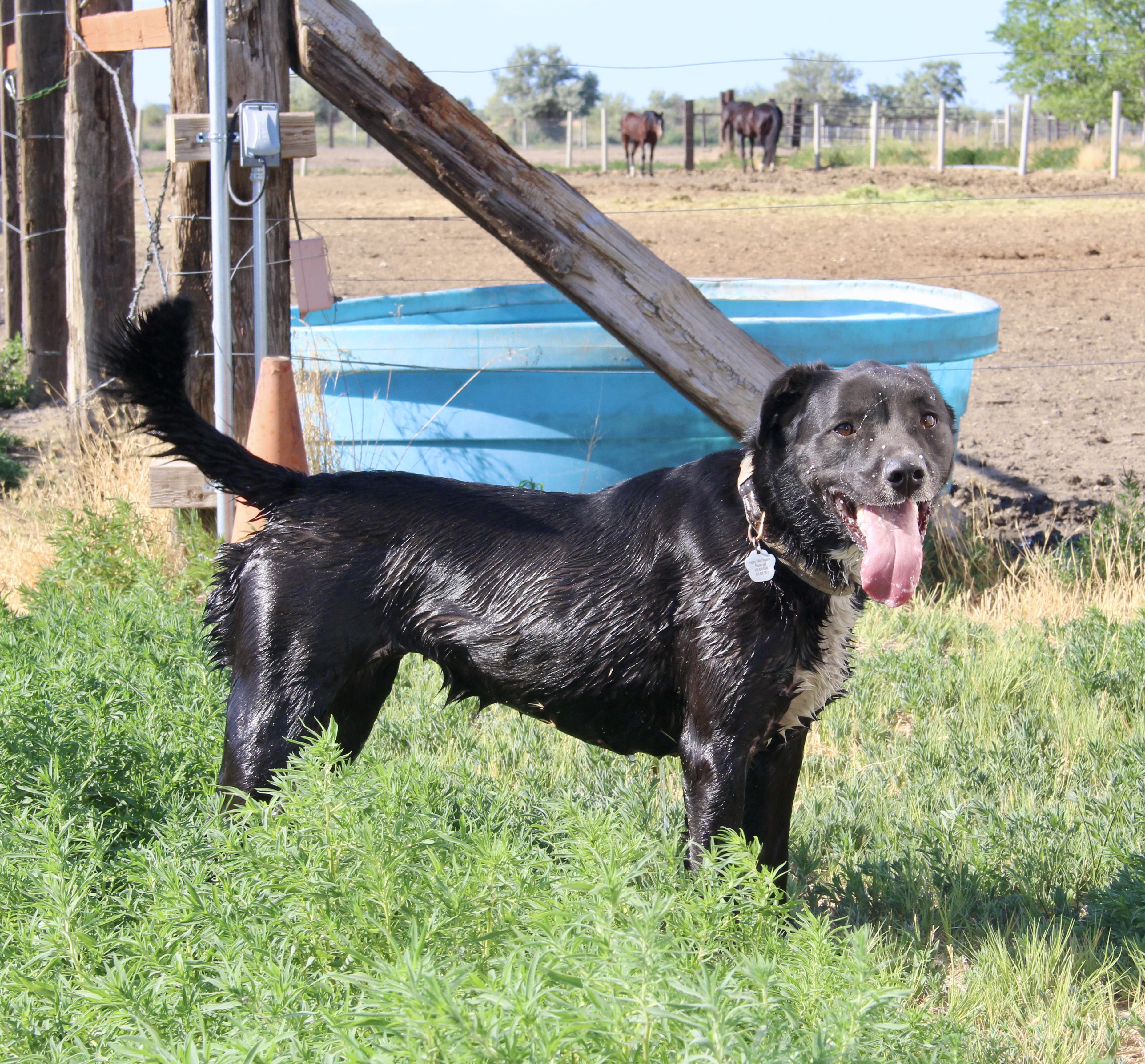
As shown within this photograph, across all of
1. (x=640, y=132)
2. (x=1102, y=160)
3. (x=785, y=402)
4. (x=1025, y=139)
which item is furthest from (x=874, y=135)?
(x=785, y=402)

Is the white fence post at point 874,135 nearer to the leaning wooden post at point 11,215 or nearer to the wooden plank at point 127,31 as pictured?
the leaning wooden post at point 11,215

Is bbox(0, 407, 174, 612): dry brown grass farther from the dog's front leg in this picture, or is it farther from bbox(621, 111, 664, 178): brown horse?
bbox(621, 111, 664, 178): brown horse

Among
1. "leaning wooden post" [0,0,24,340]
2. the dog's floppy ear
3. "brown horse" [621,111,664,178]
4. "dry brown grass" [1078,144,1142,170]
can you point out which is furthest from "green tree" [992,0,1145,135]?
the dog's floppy ear

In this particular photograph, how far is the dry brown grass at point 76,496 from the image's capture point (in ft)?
19.2

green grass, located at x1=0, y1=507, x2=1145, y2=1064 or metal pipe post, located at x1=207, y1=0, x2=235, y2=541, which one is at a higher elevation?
metal pipe post, located at x1=207, y1=0, x2=235, y2=541

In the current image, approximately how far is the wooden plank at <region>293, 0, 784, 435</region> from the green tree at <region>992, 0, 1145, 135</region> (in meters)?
46.7

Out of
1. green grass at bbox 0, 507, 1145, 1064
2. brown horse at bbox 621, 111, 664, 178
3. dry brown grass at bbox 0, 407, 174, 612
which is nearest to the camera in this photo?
green grass at bbox 0, 507, 1145, 1064

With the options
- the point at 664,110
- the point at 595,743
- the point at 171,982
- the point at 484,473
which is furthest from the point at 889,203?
the point at 664,110

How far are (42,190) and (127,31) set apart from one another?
4.60m

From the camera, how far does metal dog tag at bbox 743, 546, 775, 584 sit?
282 centimetres

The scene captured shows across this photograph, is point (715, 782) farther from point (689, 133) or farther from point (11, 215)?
point (689, 133)

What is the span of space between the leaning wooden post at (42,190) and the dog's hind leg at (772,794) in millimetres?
8254

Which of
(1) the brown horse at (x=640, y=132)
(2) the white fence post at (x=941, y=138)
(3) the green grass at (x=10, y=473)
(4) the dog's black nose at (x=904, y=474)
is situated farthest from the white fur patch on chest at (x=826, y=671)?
(1) the brown horse at (x=640, y=132)

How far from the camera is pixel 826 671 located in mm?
2951
